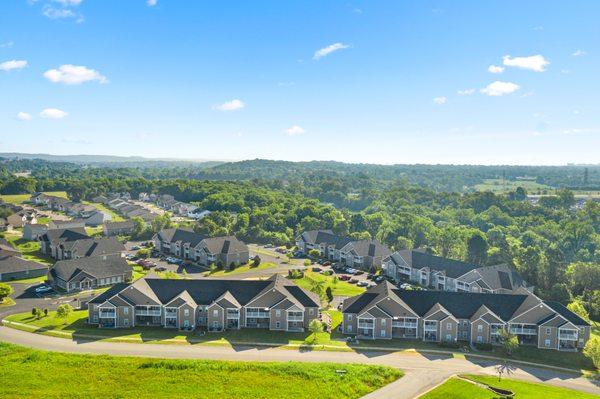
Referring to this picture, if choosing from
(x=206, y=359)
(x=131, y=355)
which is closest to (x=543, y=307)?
(x=206, y=359)

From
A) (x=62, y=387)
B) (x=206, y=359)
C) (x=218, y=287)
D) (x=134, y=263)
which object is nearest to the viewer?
(x=62, y=387)

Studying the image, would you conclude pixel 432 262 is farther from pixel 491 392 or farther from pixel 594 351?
pixel 491 392

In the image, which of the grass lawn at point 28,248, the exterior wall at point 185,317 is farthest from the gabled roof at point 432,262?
the grass lawn at point 28,248

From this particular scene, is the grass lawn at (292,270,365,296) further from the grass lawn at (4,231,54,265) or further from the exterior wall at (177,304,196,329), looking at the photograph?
the grass lawn at (4,231,54,265)

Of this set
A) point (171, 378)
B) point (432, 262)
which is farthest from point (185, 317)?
point (432, 262)

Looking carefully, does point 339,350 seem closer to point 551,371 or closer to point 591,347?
point 551,371
